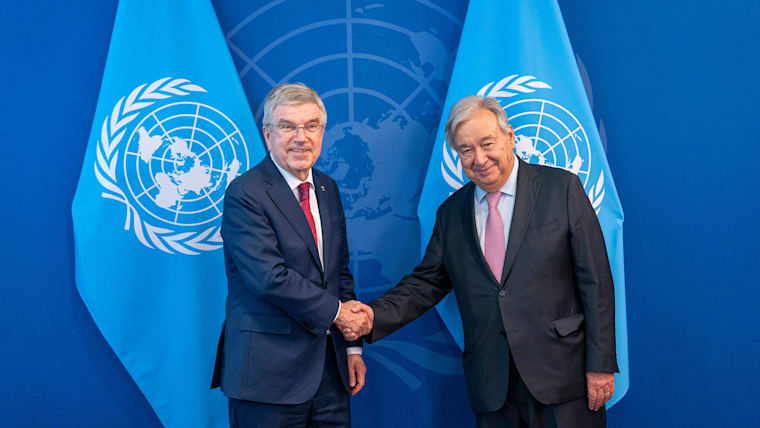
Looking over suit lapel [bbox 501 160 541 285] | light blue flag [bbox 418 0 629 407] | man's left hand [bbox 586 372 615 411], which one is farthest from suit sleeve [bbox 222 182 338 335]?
man's left hand [bbox 586 372 615 411]

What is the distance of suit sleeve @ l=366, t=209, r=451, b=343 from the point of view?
2.33m

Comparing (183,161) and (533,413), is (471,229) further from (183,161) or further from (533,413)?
(183,161)

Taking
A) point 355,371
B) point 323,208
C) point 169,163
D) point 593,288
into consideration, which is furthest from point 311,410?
point 169,163

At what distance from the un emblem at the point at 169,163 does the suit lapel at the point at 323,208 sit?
19.3 inches

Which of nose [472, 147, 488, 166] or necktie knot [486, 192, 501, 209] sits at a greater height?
Result: nose [472, 147, 488, 166]

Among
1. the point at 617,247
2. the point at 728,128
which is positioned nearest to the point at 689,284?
the point at 617,247

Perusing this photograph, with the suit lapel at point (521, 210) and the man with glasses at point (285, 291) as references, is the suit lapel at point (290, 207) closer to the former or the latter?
the man with glasses at point (285, 291)

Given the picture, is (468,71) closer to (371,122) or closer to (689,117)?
(371,122)

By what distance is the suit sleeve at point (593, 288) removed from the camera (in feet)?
6.66

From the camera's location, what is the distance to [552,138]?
2516mm

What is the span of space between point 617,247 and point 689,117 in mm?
831

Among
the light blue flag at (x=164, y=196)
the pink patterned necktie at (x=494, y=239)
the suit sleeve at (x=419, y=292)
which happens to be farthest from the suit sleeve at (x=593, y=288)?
the light blue flag at (x=164, y=196)

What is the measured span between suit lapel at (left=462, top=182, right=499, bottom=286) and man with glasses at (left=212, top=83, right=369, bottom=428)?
0.52m

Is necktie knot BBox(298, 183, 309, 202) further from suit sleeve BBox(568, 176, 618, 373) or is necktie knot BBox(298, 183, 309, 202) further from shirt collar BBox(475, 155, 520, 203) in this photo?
suit sleeve BBox(568, 176, 618, 373)
